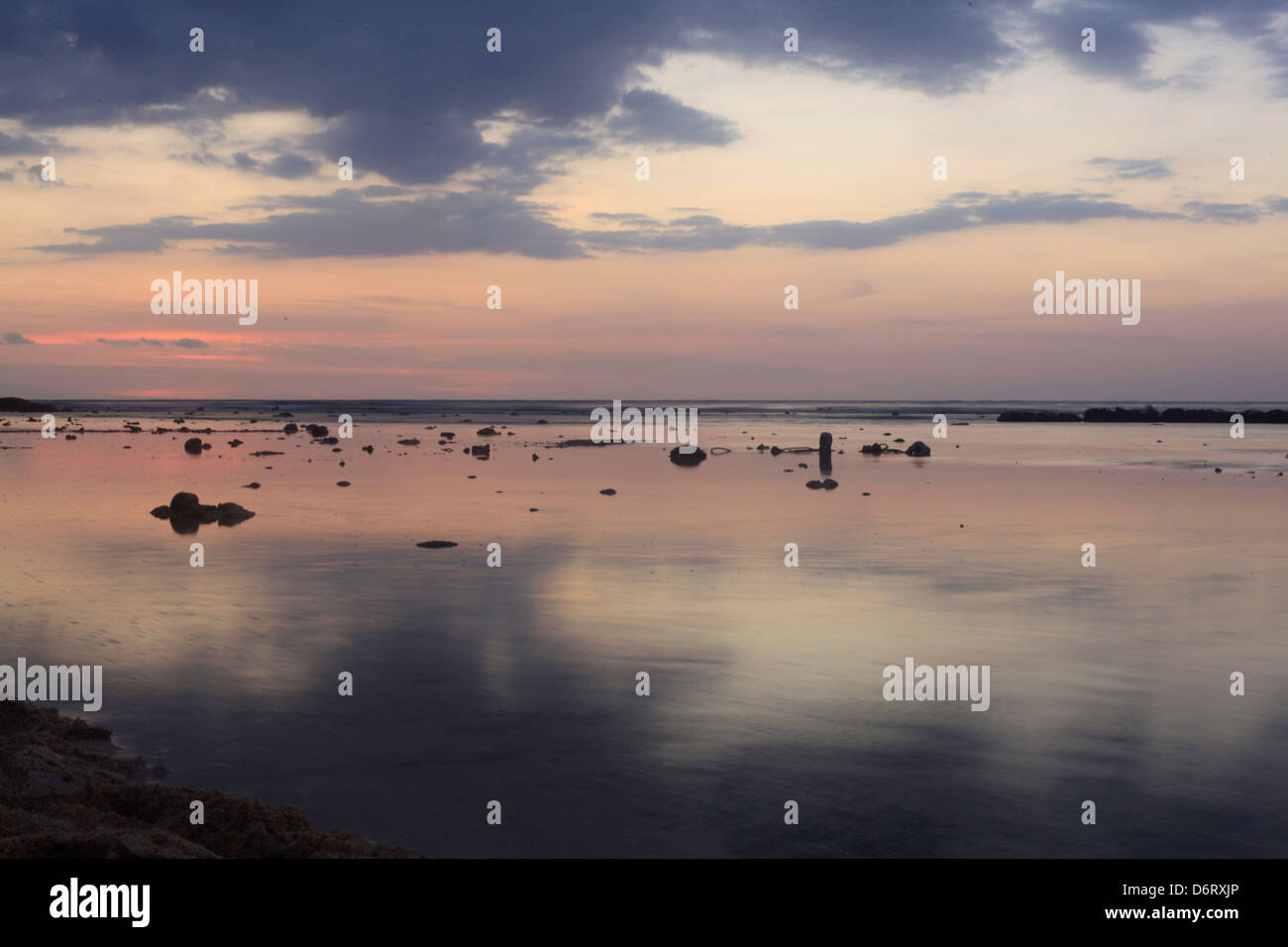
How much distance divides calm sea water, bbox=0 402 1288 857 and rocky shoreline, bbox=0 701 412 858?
492 mm

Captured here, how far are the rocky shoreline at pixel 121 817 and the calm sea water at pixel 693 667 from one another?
0.49 metres

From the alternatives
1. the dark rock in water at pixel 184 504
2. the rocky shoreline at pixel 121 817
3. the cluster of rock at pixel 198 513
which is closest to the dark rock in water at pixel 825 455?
the cluster of rock at pixel 198 513

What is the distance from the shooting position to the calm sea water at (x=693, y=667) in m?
7.75

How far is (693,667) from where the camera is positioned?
1162 centimetres

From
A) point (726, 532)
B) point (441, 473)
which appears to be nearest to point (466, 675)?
point (726, 532)

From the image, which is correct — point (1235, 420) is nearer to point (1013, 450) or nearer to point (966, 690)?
point (1013, 450)

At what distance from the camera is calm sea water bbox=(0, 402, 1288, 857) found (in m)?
7.75

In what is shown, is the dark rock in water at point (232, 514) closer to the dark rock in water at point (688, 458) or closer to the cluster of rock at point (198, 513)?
the cluster of rock at point (198, 513)

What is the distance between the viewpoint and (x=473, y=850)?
7.18 m

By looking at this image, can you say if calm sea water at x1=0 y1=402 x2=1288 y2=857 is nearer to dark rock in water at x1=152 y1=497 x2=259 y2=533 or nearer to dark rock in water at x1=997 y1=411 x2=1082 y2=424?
dark rock in water at x1=152 y1=497 x2=259 y2=533

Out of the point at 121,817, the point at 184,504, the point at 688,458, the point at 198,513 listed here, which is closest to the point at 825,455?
the point at 688,458

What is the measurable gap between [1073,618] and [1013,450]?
43042 mm

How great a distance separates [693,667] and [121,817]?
20.2ft

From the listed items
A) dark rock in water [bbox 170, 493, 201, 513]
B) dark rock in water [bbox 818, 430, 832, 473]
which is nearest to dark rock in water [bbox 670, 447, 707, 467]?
dark rock in water [bbox 818, 430, 832, 473]
